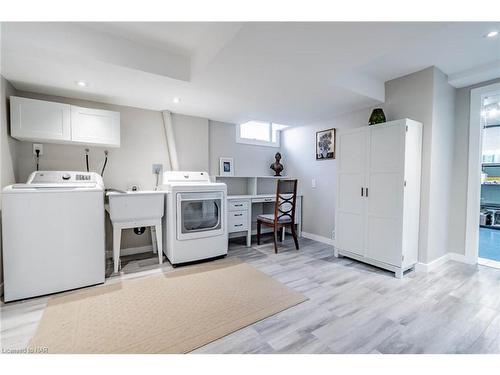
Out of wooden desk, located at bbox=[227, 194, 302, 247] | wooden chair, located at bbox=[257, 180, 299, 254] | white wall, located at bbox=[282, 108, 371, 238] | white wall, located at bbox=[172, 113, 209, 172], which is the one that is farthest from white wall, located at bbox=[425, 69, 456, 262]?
white wall, located at bbox=[172, 113, 209, 172]

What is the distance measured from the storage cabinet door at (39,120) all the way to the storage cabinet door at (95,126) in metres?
0.07

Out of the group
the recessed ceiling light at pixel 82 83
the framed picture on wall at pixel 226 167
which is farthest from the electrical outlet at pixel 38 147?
the framed picture on wall at pixel 226 167

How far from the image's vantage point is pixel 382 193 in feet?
8.00

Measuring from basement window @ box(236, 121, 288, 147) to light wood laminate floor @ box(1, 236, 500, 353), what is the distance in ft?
8.21

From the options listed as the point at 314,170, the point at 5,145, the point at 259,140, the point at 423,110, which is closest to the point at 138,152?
the point at 5,145

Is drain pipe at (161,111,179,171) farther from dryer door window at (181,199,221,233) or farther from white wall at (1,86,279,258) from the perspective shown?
dryer door window at (181,199,221,233)

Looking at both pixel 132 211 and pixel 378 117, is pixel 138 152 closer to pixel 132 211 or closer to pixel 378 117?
pixel 132 211

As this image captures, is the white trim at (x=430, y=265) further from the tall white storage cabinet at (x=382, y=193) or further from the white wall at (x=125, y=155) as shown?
the white wall at (x=125, y=155)

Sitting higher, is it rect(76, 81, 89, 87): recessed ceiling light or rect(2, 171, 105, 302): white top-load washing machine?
rect(76, 81, 89, 87): recessed ceiling light

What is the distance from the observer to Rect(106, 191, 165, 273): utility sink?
2391 millimetres

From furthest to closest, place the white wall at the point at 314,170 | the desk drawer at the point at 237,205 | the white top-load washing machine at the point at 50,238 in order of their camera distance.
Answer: the white wall at the point at 314,170 → the desk drawer at the point at 237,205 → the white top-load washing machine at the point at 50,238

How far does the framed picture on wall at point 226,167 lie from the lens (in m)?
3.82

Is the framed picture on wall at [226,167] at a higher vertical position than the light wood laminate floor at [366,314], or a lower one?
higher
